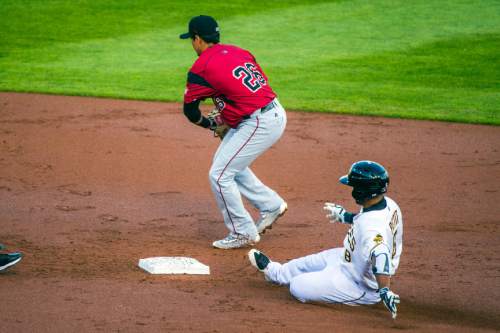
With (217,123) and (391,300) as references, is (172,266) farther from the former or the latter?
(391,300)

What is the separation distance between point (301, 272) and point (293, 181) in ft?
9.25

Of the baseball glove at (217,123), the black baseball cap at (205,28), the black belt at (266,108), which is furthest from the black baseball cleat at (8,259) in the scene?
the black baseball cap at (205,28)

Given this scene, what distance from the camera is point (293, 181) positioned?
880 cm

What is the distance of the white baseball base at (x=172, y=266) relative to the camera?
20.6ft

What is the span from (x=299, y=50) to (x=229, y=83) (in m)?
8.25

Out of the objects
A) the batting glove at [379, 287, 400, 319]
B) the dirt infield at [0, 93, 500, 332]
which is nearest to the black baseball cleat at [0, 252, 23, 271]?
the dirt infield at [0, 93, 500, 332]

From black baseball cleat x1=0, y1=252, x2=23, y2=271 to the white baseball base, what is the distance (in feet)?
2.91

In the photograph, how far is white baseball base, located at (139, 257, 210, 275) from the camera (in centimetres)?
627

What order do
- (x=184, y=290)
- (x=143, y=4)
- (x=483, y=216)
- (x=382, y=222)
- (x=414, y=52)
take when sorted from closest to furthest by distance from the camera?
(x=382, y=222) → (x=184, y=290) → (x=483, y=216) → (x=414, y=52) → (x=143, y=4)

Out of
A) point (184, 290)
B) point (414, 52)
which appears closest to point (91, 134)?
point (184, 290)

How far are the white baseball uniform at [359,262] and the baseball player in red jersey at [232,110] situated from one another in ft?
3.79

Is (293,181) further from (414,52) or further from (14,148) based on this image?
(414,52)

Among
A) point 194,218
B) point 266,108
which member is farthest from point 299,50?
point 266,108

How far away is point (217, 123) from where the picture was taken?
7.08 meters
